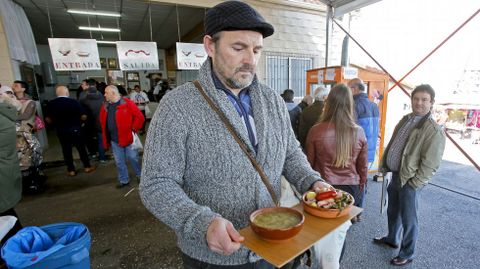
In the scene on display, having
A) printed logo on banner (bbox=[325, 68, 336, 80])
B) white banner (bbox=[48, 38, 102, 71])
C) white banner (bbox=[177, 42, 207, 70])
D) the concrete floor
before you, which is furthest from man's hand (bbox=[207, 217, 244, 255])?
white banner (bbox=[48, 38, 102, 71])

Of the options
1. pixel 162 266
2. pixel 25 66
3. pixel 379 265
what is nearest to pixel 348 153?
pixel 379 265

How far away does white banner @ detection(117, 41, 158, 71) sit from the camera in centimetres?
597

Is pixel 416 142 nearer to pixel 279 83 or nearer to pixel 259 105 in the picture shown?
pixel 259 105

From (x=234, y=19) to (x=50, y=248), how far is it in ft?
5.95

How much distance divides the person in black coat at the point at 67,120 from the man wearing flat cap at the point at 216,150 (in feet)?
15.0

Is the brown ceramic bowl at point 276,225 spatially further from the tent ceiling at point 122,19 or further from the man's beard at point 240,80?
the tent ceiling at point 122,19

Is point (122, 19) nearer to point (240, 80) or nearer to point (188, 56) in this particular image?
point (188, 56)

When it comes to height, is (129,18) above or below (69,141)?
above

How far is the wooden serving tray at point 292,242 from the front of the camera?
73 cm

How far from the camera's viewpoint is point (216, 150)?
3.02ft

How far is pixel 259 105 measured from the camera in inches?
42.7

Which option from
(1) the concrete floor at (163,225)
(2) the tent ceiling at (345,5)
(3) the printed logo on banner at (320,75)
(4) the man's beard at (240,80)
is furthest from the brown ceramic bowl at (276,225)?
(2) the tent ceiling at (345,5)

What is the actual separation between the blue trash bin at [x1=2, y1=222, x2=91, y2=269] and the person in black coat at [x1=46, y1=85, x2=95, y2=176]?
134 inches

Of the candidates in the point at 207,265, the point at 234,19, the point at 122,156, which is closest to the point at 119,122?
the point at 122,156
